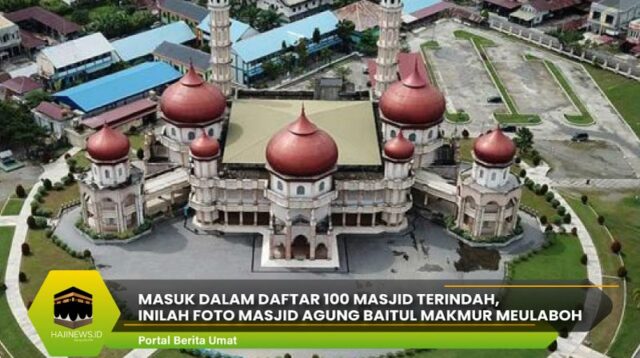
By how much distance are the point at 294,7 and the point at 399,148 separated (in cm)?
6258

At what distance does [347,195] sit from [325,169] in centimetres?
658

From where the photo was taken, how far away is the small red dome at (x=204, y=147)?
81188 mm

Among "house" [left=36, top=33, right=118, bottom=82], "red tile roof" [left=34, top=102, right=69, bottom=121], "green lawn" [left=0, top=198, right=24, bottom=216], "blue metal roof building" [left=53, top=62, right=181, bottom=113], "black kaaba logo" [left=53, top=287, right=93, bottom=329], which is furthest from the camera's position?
"house" [left=36, top=33, right=118, bottom=82]

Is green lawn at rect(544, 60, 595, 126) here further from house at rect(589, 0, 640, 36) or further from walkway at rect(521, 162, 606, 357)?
house at rect(589, 0, 640, 36)

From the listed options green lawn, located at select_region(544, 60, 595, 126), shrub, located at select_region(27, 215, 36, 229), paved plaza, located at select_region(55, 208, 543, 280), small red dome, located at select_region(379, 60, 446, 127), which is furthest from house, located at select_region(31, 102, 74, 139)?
green lawn, located at select_region(544, 60, 595, 126)

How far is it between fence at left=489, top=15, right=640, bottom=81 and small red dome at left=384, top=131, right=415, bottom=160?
59766mm

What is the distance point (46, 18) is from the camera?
12962 centimetres

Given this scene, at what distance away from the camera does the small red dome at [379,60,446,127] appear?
282 ft

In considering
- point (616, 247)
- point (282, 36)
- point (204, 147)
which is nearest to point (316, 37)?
point (282, 36)

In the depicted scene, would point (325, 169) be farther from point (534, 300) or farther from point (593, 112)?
point (593, 112)

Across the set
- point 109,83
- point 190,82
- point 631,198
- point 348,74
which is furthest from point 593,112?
point 109,83

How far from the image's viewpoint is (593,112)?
114625mm

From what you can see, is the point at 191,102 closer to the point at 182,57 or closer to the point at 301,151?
the point at 301,151

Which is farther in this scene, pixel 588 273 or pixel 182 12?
pixel 182 12
